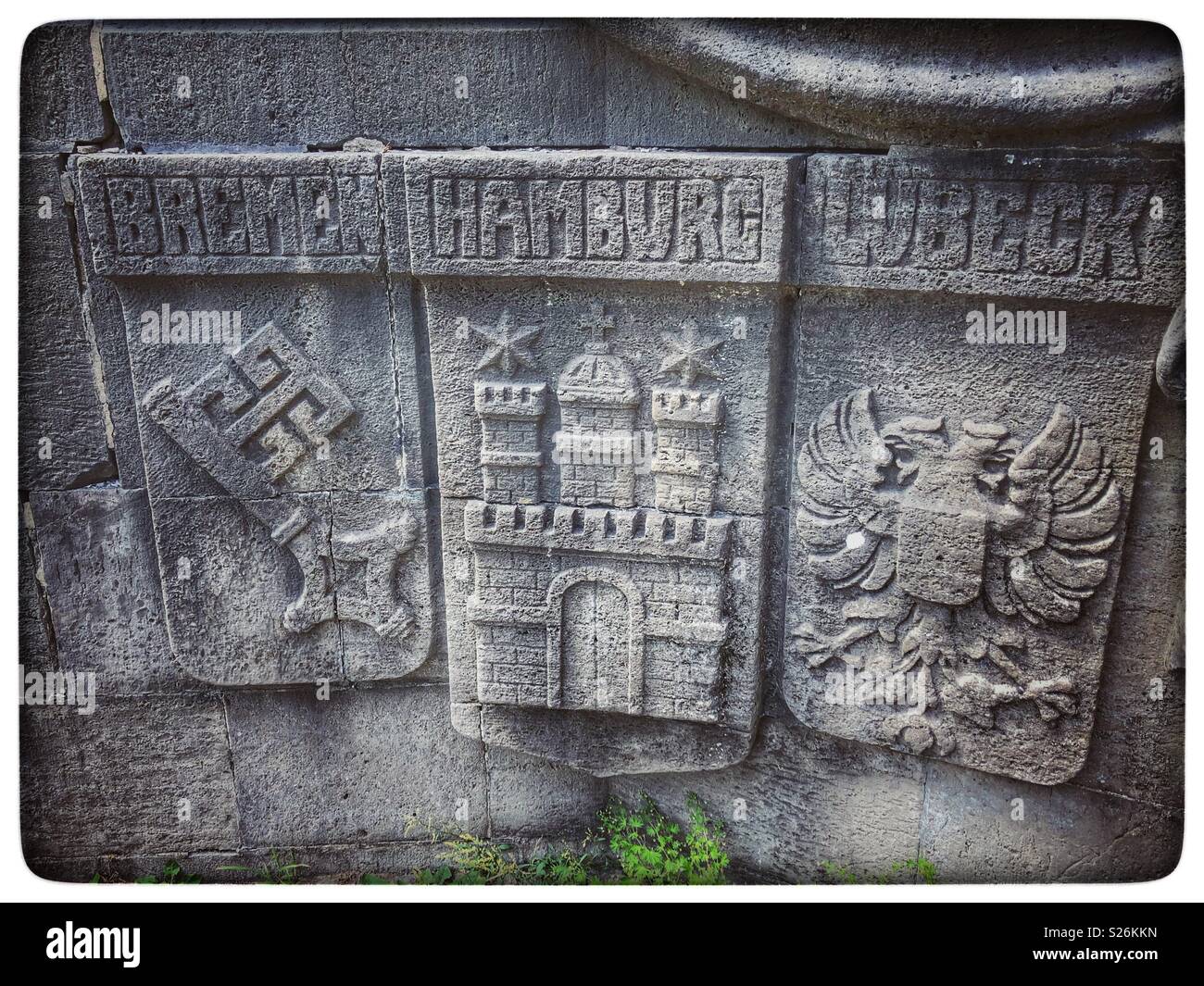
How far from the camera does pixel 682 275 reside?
2480 mm

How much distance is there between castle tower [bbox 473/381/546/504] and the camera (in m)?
2.63

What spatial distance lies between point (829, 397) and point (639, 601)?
2.53 ft

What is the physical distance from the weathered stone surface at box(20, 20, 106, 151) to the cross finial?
141 cm

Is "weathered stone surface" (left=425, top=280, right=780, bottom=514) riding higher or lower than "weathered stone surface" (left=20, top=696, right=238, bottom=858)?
higher

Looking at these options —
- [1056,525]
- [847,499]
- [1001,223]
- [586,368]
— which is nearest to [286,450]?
[586,368]

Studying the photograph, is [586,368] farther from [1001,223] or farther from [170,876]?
[170,876]

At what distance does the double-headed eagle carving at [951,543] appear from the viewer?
2.52 meters

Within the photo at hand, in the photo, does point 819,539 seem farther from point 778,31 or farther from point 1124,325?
point 778,31

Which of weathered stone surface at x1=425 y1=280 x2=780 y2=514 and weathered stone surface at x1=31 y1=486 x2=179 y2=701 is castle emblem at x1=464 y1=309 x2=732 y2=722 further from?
weathered stone surface at x1=31 y1=486 x2=179 y2=701

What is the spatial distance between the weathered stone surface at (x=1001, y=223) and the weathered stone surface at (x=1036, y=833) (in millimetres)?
1411

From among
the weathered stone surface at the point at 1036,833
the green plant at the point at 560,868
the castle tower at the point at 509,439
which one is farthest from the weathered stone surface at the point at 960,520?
the green plant at the point at 560,868

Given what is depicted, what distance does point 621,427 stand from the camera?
2650 mm

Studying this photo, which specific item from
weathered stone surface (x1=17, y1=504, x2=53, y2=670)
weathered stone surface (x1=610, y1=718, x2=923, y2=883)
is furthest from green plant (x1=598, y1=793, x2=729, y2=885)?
weathered stone surface (x1=17, y1=504, x2=53, y2=670)

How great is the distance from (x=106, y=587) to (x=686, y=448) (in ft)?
5.90
